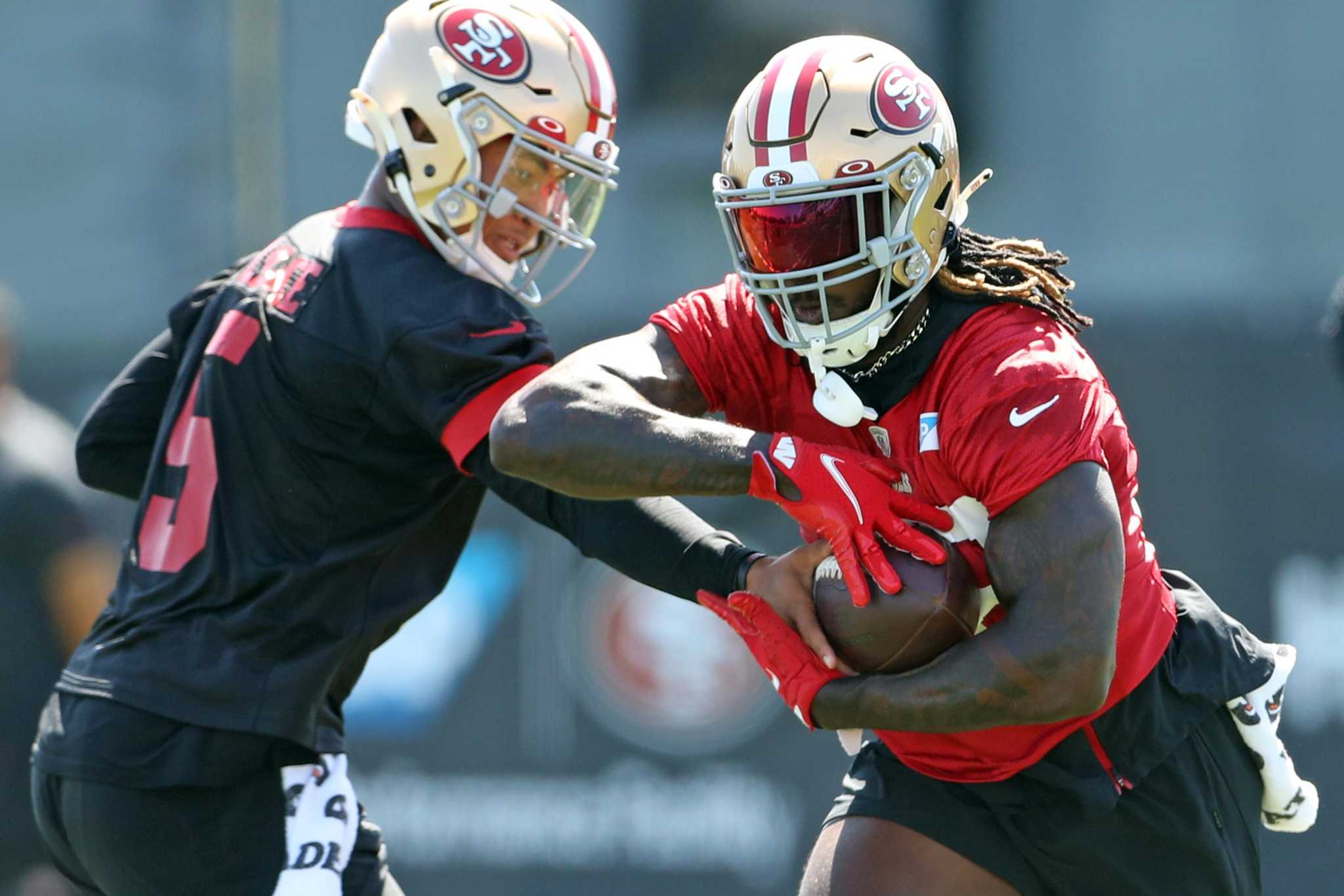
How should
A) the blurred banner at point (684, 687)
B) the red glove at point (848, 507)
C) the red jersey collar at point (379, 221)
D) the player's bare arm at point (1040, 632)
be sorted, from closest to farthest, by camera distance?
1. the player's bare arm at point (1040, 632)
2. the red glove at point (848, 507)
3. the red jersey collar at point (379, 221)
4. the blurred banner at point (684, 687)

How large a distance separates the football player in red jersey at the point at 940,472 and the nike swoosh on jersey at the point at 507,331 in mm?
155

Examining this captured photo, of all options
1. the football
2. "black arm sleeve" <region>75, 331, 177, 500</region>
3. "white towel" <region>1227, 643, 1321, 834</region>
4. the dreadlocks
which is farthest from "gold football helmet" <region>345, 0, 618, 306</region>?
"white towel" <region>1227, 643, 1321, 834</region>

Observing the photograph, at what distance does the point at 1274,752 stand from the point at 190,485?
213 cm

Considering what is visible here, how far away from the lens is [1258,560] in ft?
19.7

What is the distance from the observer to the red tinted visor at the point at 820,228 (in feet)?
9.71

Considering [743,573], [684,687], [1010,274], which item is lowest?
[684,687]

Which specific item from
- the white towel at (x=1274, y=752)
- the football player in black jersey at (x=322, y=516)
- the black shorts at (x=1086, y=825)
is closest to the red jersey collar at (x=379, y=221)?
the football player in black jersey at (x=322, y=516)

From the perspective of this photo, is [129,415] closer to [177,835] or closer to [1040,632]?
[177,835]

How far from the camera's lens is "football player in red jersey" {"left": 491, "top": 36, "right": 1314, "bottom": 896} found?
2.72 m

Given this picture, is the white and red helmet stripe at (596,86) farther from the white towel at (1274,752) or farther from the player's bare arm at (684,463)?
the white towel at (1274,752)

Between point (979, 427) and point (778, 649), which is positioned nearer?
point (979, 427)

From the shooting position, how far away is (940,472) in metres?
2.93

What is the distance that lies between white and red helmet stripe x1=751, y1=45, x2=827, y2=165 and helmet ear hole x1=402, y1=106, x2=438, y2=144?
2.53ft

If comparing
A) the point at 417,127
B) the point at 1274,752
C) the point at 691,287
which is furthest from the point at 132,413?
the point at 691,287
